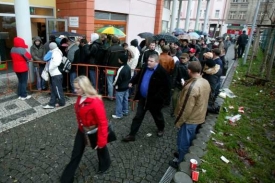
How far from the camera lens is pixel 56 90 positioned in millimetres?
5863

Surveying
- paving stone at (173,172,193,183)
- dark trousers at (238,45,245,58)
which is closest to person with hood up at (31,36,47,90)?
paving stone at (173,172,193,183)

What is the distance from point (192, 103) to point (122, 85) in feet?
7.77

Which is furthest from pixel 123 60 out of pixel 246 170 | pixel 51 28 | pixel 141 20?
pixel 141 20

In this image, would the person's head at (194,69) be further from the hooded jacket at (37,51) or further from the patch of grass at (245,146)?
the hooded jacket at (37,51)

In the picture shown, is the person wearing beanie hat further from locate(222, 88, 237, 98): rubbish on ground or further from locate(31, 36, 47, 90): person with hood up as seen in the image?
locate(222, 88, 237, 98): rubbish on ground

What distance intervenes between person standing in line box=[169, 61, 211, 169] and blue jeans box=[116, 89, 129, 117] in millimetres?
2144

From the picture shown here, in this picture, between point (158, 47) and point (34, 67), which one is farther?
point (158, 47)

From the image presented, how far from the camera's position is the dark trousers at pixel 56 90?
5.76 metres

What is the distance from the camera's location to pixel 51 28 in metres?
10.2

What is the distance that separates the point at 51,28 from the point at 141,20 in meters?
6.71

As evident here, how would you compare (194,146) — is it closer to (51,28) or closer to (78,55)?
(78,55)

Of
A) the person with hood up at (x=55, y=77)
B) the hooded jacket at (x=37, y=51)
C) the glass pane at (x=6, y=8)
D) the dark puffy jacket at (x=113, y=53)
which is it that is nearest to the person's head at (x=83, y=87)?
the person with hood up at (x=55, y=77)

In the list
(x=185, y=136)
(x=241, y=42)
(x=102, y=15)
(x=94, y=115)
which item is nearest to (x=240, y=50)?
(x=241, y=42)

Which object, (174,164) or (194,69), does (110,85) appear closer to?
(174,164)
